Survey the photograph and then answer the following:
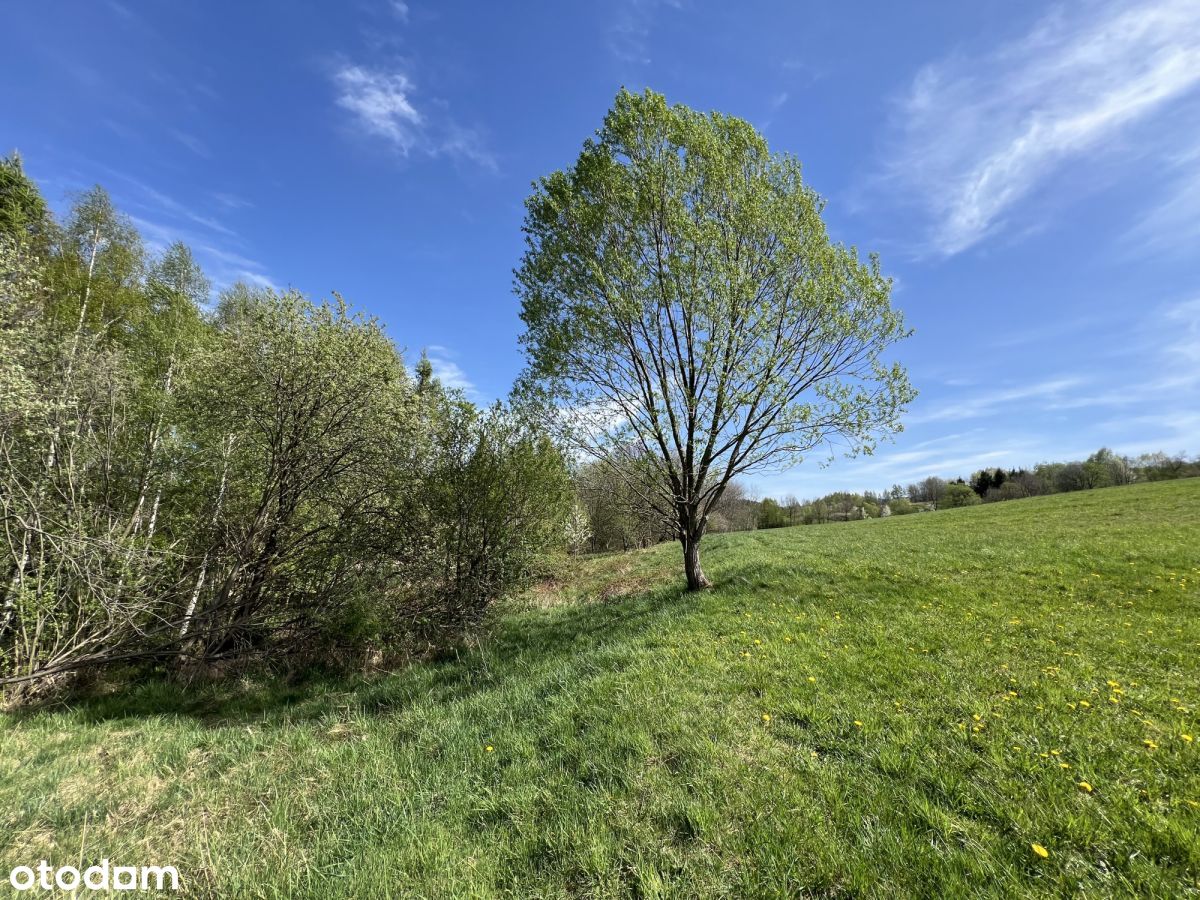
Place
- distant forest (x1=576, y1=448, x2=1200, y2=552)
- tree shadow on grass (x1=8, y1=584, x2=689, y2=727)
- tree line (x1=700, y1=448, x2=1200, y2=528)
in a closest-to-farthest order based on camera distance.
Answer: tree shadow on grass (x1=8, y1=584, x2=689, y2=727)
distant forest (x1=576, y1=448, x2=1200, y2=552)
tree line (x1=700, y1=448, x2=1200, y2=528)

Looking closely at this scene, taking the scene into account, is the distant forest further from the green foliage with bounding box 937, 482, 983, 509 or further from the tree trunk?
the tree trunk

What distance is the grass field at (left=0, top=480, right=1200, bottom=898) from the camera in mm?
3135

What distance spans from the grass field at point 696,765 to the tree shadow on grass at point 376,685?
90 millimetres

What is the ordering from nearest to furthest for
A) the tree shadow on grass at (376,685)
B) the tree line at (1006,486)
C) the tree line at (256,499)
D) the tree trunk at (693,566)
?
the tree shadow on grass at (376,685)
the tree line at (256,499)
the tree trunk at (693,566)
the tree line at (1006,486)

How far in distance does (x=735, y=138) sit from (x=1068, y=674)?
1142cm

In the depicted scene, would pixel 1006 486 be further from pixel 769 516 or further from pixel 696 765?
pixel 696 765

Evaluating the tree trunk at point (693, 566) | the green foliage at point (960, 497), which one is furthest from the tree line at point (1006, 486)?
the tree trunk at point (693, 566)

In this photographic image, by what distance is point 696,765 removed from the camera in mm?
4234

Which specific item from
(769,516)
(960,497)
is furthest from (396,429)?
(960,497)

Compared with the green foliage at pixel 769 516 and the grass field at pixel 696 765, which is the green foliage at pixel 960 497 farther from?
the grass field at pixel 696 765

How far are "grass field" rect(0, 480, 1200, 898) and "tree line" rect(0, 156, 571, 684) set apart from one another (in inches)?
67.9
